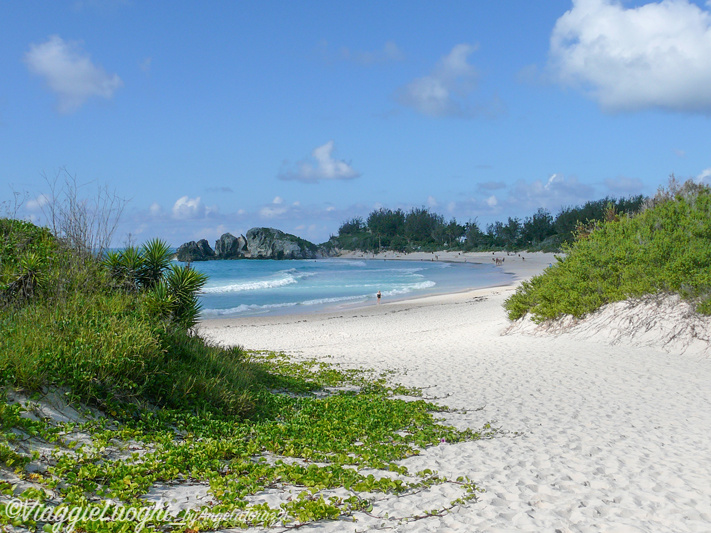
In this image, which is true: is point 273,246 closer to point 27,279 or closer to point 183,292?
point 183,292

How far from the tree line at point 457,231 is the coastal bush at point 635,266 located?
231 ft

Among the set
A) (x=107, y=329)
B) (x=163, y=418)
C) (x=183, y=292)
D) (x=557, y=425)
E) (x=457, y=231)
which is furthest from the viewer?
(x=457, y=231)

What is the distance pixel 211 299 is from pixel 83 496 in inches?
1566

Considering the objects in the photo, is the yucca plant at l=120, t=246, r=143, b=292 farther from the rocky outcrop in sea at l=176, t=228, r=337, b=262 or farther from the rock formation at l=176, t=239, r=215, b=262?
the rocky outcrop in sea at l=176, t=228, r=337, b=262

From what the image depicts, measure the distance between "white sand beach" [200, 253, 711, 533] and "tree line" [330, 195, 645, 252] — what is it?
7540cm

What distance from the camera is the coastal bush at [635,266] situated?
15.3 meters

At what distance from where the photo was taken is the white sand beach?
5000 millimetres

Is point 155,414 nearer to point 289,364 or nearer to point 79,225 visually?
point 79,225

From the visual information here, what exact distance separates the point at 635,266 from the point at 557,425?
10258mm

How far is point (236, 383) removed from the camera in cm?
863

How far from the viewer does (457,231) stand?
13925cm

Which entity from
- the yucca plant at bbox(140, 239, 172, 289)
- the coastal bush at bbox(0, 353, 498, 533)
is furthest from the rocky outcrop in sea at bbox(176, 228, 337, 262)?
the coastal bush at bbox(0, 353, 498, 533)

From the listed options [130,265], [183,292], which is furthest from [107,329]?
[130,265]

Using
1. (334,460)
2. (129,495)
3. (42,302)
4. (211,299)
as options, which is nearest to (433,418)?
(334,460)
